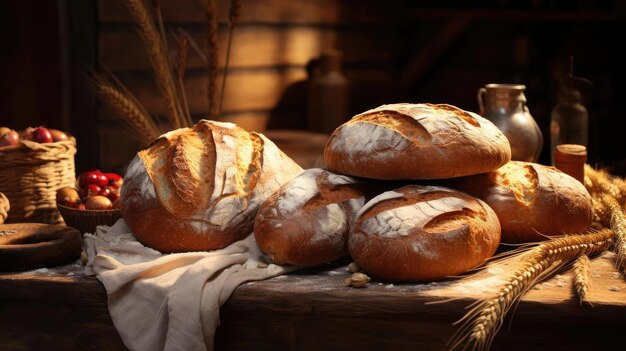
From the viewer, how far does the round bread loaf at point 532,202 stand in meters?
1.95

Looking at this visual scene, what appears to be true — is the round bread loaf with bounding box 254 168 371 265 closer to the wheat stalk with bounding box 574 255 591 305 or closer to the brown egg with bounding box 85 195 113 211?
the wheat stalk with bounding box 574 255 591 305

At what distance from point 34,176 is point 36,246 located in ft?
1.89

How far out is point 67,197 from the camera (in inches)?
91.7

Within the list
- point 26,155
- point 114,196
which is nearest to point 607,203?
point 114,196

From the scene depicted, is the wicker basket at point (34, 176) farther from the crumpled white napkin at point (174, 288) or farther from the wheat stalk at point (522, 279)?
the wheat stalk at point (522, 279)

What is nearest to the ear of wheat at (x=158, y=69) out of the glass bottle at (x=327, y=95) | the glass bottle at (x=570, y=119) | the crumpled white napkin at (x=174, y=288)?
the crumpled white napkin at (x=174, y=288)

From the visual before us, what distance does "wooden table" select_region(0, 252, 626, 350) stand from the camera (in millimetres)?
1700

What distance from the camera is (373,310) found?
5.64 ft

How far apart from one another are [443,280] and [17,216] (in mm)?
1355

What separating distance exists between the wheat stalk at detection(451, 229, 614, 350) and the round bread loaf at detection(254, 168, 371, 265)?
344 mm

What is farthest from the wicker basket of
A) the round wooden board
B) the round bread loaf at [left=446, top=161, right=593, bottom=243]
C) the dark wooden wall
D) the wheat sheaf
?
the wheat sheaf

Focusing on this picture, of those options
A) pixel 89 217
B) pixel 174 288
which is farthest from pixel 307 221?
pixel 89 217

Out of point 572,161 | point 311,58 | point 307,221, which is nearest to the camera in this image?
point 307,221

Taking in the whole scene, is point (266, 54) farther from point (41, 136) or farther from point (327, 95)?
point (41, 136)
